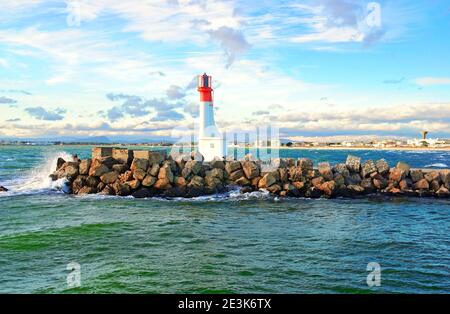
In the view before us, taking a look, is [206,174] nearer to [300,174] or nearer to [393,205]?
[300,174]

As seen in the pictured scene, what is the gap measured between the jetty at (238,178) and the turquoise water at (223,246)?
6.51 ft

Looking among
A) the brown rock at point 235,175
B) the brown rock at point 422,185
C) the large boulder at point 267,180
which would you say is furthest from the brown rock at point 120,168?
the brown rock at point 422,185

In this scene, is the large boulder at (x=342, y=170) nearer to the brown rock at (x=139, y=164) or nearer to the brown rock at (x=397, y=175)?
the brown rock at (x=397, y=175)

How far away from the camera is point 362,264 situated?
1008 cm

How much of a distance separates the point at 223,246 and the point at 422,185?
14.6 m

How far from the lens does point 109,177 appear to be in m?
22.0

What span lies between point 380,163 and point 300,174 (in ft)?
15.3

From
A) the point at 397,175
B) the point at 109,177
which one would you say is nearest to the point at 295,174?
the point at 397,175

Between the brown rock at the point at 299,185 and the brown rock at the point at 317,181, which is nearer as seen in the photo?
the brown rock at the point at 299,185

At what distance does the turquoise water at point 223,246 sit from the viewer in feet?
29.0

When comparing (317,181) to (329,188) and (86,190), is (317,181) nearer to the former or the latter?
(329,188)

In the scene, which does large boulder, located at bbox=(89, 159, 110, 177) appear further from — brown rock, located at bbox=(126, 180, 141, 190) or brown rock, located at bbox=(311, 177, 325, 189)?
brown rock, located at bbox=(311, 177, 325, 189)

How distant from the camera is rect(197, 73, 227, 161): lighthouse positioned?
26125mm
